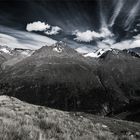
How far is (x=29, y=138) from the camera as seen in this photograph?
24.9ft

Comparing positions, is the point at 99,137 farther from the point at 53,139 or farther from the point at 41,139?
the point at 41,139

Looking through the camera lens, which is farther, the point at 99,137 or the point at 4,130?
the point at 99,137

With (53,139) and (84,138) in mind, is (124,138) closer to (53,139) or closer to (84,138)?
(84,138)

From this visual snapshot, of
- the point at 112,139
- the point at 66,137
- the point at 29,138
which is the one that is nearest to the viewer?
the point at 29,138

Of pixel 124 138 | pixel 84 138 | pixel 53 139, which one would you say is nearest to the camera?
pixel 53 139

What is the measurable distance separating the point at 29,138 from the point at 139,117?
128m

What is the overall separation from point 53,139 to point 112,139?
3388mm

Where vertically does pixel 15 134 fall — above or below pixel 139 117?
below

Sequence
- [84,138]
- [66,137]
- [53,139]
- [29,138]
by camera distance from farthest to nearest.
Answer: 1. [84,138]
2. [66,137]
3. [53,139]
4. [29,138]

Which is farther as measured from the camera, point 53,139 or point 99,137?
point 99,137

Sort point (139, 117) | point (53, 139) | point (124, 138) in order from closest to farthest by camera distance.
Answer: point (53, 139)
point (124, 138)
point (139, 117)

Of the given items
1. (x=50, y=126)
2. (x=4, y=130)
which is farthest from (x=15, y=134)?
(x=50, y=126)

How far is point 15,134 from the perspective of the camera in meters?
7.73

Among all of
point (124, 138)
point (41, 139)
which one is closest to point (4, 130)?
point (41, 139)
